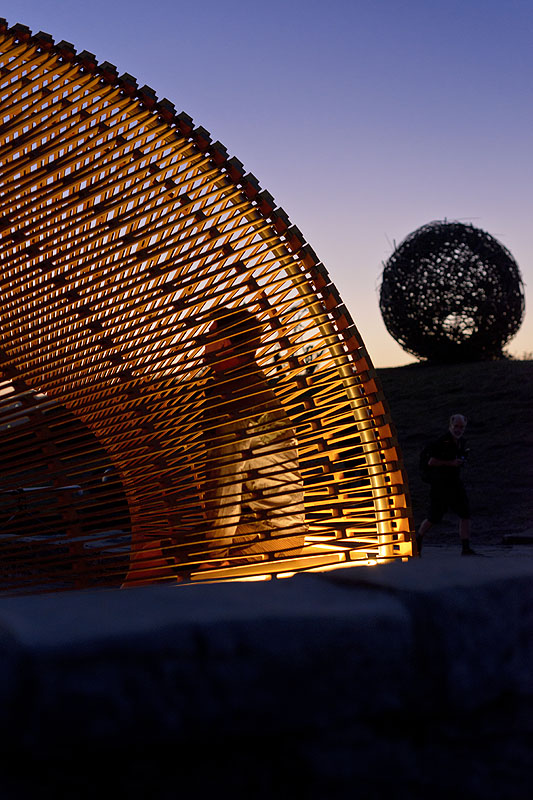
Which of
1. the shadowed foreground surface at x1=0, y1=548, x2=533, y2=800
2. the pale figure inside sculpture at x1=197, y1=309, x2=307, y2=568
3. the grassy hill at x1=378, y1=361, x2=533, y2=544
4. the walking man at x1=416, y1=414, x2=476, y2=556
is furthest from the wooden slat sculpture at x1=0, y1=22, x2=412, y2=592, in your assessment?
the grassy hill at x1=378, y1=361, x2=533, y2=544

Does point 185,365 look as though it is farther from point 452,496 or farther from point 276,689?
point 452,496

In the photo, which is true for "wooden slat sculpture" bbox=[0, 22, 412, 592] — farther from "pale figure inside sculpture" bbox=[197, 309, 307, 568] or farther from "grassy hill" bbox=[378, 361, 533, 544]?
"grassy hill" bbox=[378, 361, 533, 544]

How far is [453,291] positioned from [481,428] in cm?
289

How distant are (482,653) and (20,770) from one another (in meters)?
0.65

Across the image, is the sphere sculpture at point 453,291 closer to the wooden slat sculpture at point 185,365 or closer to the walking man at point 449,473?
the walking man at point 449,473

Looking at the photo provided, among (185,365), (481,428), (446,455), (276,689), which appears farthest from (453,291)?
(276,689)

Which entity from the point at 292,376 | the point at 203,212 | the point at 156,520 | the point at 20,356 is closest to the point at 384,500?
the point at 292,376

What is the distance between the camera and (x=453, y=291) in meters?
14.2

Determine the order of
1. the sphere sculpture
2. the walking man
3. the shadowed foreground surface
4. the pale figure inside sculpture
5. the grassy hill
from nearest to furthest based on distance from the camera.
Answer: the shadowed foreground surface
the pale figure inside sculpture
the walking man
the grassy hill
the sphere sculpture

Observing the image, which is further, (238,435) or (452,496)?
(452,496)

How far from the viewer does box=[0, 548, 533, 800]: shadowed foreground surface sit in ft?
3.29

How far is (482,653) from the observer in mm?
1189

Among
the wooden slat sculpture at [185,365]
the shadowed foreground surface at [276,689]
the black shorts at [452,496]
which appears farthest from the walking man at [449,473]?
the shadowed foreground surface at [276,689]

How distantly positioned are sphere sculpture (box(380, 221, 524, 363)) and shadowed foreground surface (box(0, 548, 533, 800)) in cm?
1329
